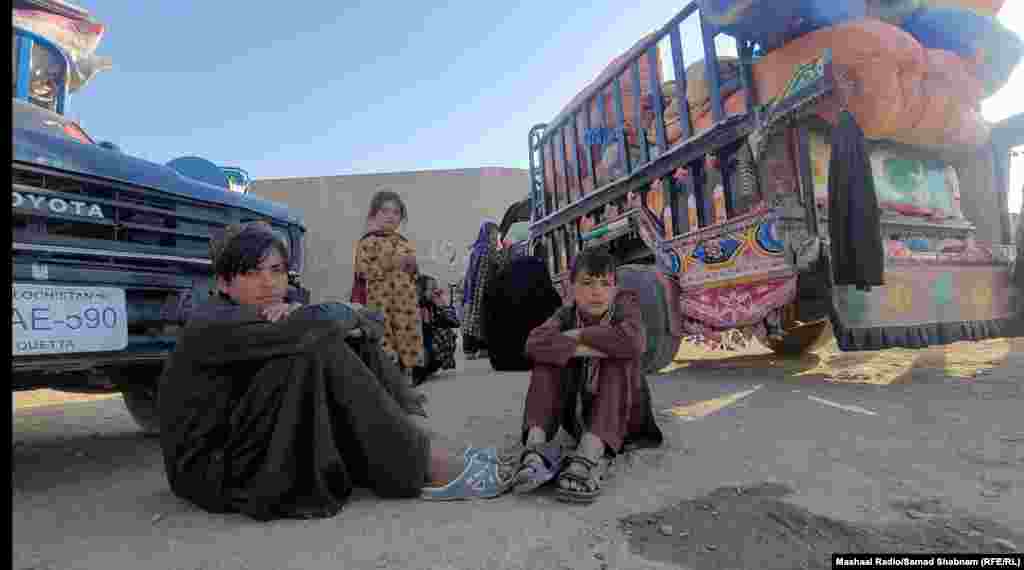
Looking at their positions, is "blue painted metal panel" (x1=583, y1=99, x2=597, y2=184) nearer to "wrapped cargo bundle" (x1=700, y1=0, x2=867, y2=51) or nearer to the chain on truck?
"wrapped cargo bundle" (x1=700, y1=0, x2=867, y2=51)

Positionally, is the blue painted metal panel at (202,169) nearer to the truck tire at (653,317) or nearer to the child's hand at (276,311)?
the child's hand at (276,311)

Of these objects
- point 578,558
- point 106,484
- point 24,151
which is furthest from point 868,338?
point 24,151

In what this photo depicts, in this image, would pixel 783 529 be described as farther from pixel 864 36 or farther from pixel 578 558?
pixel 864 36

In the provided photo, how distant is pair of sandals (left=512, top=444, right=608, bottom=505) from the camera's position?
166 cm

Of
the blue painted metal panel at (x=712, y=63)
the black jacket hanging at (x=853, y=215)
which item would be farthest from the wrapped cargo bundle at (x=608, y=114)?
the black jacket hanging at (x=853, y=215)

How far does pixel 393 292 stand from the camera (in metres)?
3.82

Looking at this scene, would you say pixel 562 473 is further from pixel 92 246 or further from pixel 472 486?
pixel 92 246

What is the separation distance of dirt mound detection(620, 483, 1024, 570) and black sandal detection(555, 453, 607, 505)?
0.53ft

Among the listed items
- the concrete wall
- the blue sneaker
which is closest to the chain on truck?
the blue sneaker

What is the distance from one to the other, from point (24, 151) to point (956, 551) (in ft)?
10.2

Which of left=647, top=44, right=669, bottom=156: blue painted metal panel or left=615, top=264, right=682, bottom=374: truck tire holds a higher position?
left=647, top=44, right=669, bottom=156: blue painted metal panel

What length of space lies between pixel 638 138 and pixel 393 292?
2.32 meters

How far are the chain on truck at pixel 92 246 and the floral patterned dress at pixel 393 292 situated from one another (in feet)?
3.04

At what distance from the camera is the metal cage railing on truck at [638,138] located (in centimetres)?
348
